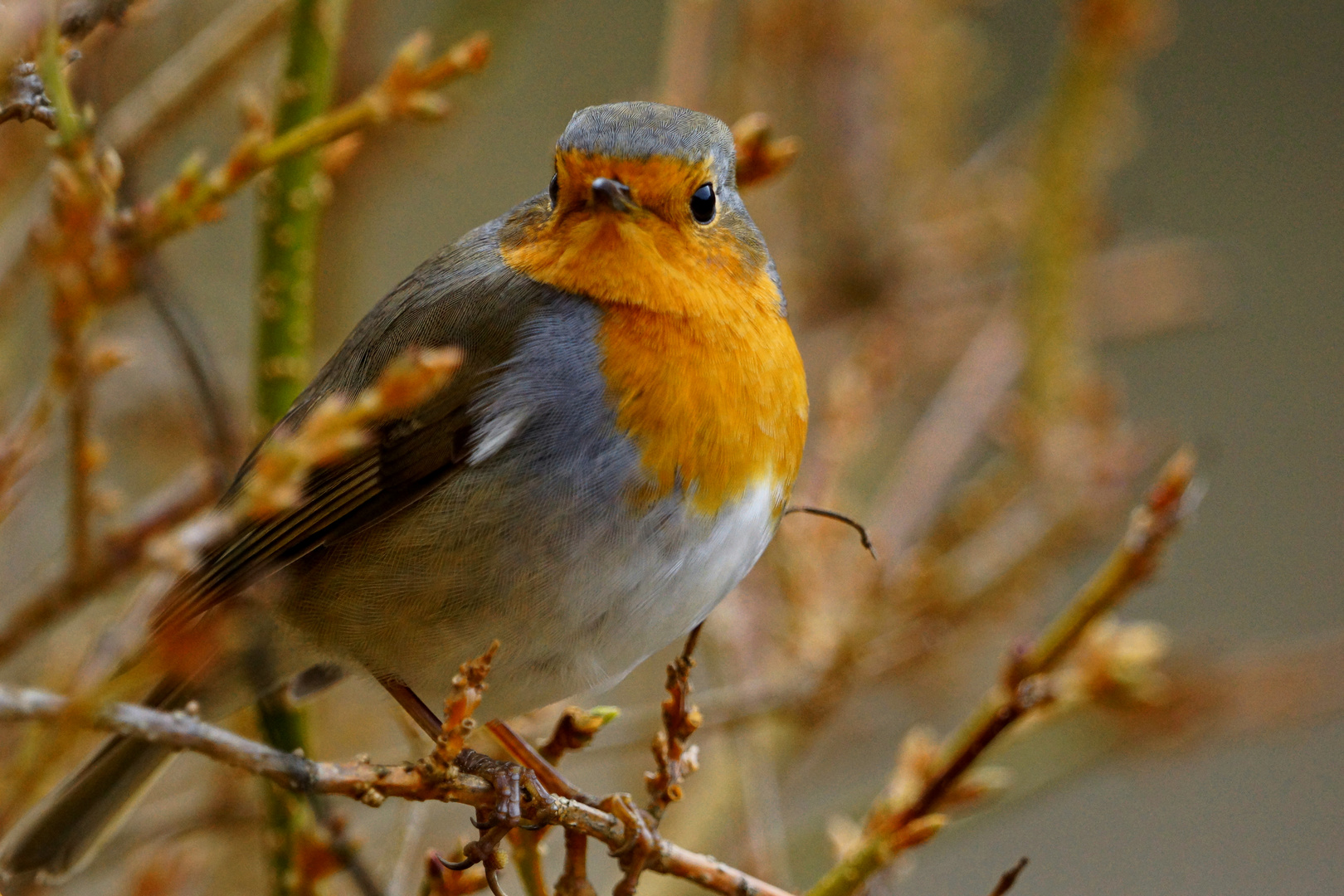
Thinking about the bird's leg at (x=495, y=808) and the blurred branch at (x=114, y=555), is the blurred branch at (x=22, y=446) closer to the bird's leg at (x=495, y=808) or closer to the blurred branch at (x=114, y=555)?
the blurred branch at (x=114, y=555)

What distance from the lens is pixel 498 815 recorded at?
1.71 metres

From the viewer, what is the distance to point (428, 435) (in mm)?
2146

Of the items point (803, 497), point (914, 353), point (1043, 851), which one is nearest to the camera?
point (803, 497)

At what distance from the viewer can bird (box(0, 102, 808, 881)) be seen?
201 cm

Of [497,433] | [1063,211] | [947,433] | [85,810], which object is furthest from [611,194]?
[947,433]

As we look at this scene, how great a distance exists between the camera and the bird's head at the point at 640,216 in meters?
2.06

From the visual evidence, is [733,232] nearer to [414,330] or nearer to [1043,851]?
[414,330]

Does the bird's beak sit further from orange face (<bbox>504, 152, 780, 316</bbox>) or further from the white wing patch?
the white wing patch

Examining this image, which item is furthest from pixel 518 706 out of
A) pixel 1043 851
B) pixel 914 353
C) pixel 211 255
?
pixel 1043 851

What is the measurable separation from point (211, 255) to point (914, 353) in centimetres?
196

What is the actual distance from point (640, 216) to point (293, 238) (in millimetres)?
556

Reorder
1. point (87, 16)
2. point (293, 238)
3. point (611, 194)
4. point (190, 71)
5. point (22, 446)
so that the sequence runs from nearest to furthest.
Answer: point (87, 16) → point (22, 446) → point (611, 194) → point (293, 238) → point (190, 71)

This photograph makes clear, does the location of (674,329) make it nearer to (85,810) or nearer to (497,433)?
(497,433)

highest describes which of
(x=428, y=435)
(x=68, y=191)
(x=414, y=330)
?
(x=414, y=330)
